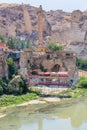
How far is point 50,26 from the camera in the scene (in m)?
60.7

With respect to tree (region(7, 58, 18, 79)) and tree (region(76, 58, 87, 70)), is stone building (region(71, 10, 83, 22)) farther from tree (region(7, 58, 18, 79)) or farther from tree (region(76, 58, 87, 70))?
tree (region(7, 58, 18, 79))

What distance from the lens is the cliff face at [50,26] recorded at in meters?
54.6

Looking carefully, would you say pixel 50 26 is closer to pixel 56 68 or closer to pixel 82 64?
pixel 82 64

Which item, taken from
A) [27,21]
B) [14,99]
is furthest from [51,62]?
[27,21]

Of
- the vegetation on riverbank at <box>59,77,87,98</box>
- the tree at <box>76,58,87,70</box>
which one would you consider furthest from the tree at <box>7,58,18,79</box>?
the tree at <box>76,58,87,70</box>

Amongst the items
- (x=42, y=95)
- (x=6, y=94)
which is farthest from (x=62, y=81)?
(x=6, y=94)

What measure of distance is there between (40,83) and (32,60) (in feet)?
17.6

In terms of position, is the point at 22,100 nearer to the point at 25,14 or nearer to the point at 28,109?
Answer: the point at 28,109

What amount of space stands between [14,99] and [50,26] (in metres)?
33.8

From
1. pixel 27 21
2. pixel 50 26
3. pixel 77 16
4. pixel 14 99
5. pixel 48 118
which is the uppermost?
pixel 77 16

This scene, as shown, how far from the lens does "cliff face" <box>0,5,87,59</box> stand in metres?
54.6

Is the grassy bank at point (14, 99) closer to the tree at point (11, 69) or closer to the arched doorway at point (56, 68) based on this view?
the tree at point (11, 69)

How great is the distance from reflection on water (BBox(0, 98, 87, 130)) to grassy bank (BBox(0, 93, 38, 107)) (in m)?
1.17

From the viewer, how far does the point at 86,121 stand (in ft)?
78.6
